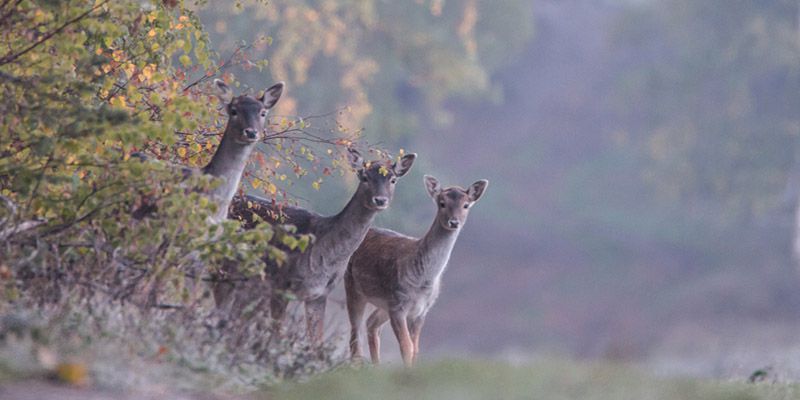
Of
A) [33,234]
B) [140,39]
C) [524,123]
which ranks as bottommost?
[33,234]

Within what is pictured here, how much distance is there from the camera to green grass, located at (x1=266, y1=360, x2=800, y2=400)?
324 inches

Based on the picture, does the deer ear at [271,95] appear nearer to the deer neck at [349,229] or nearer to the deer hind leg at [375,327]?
the deer neck at [349,229]

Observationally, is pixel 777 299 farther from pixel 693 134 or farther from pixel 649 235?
pixel 649 235

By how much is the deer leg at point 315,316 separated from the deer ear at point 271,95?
1994mm

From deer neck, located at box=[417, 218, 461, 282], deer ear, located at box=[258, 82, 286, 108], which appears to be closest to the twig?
deer ear, located at box=[258, 82, 286, 108]

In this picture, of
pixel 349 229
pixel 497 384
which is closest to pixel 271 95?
pixel 349 229

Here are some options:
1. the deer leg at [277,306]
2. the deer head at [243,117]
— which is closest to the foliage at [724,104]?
the deer leg at [277,306]

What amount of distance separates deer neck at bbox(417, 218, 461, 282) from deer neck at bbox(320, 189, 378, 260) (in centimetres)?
73

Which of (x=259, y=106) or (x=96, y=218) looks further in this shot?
(x=259, y=106)

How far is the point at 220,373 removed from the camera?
8.91 meters

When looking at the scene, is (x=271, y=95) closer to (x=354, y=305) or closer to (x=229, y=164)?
(x=229, y=164)

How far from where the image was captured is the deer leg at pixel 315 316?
38.8 feet

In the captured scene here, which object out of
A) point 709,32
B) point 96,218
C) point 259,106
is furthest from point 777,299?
point 96,218

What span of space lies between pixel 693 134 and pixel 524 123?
1534 cm
